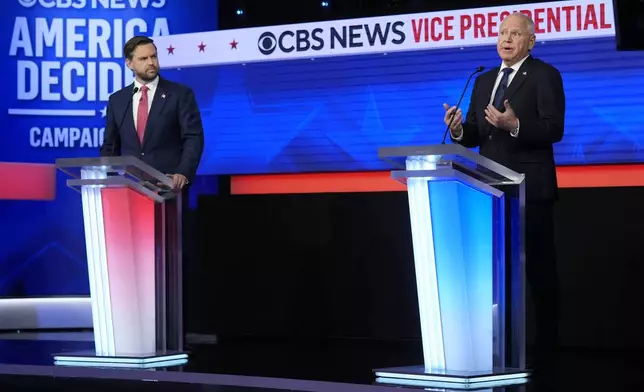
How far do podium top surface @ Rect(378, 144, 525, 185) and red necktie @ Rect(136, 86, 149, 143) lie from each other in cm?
147

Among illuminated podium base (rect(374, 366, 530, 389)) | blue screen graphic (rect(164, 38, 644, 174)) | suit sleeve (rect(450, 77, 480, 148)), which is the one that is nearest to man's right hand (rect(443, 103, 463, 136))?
suit sleeve (rect(450, 77, 480, 148))

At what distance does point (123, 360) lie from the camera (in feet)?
13.0

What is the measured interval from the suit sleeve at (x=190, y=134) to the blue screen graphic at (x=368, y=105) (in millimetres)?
1594

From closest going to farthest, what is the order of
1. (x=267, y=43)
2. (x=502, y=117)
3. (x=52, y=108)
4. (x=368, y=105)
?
(x=502, y=117), (x=368, y=105), (x=267, y=43), (x=52, y=108)

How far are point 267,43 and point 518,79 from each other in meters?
2.50

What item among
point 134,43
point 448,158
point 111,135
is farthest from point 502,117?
point 111,135

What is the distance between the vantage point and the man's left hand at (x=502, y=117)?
367cm

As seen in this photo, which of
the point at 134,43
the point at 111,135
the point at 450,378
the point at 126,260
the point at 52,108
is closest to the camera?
the point at 450,378

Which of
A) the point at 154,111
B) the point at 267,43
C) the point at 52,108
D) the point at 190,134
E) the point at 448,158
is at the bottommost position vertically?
the point at 448,158

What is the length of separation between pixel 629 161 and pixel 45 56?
335cm

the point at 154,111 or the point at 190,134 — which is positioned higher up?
the point at 154,111

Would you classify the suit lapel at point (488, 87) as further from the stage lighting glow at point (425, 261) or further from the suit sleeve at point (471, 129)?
the stage lighting glow at point (425, 261)

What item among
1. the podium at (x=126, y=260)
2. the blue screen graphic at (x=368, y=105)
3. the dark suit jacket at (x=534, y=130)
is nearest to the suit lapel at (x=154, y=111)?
the podium at (x=126, y=260)

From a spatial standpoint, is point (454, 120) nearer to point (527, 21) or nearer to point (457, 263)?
point (527, 21)
